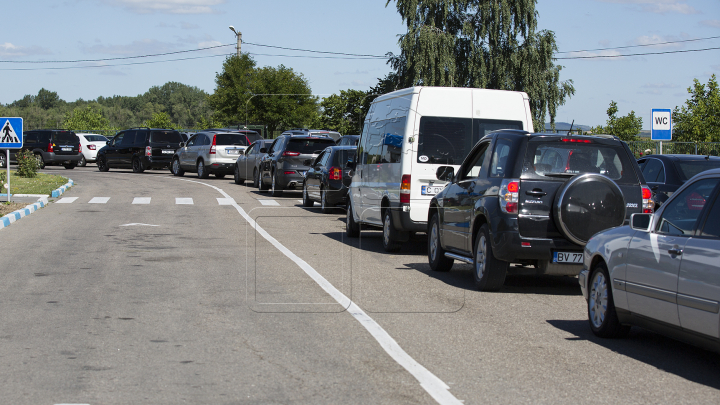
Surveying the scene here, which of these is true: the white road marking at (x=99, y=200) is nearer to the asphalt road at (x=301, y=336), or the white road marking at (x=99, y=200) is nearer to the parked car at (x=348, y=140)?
the parked car at (x=348, y=140)

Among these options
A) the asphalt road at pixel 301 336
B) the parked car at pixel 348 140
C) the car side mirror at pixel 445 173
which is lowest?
the asphalt road at pixel 301 336

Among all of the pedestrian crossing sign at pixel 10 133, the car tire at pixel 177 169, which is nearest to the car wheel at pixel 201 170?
the car tire at pixel 177 169

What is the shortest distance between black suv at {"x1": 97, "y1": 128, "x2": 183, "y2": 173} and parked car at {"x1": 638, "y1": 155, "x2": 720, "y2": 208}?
2818cm

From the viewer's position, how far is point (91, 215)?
1902 centimetres

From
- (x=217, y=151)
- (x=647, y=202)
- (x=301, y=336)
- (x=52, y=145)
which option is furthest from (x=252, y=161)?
(x=301, y=336)

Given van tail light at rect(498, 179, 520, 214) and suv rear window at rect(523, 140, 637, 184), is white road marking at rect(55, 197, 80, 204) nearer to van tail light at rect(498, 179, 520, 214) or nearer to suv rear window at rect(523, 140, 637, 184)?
van tail light at rect(498, 179, 520, 214)

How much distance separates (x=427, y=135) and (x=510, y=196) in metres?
3.54

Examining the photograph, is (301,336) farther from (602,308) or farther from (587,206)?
(587,206)

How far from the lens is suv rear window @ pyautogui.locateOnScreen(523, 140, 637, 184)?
29.2 feet

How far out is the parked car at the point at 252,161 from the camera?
29.2m

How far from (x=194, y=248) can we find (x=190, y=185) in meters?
17.3

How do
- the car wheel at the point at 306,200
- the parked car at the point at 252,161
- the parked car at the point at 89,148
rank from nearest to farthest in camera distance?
the car wheel at the point at 306,200 → the parked car at the point at 252,161 → the parked car at the point at 89,148

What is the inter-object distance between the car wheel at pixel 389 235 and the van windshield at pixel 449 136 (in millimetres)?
1160

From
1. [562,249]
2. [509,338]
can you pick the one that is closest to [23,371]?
[509,338]
